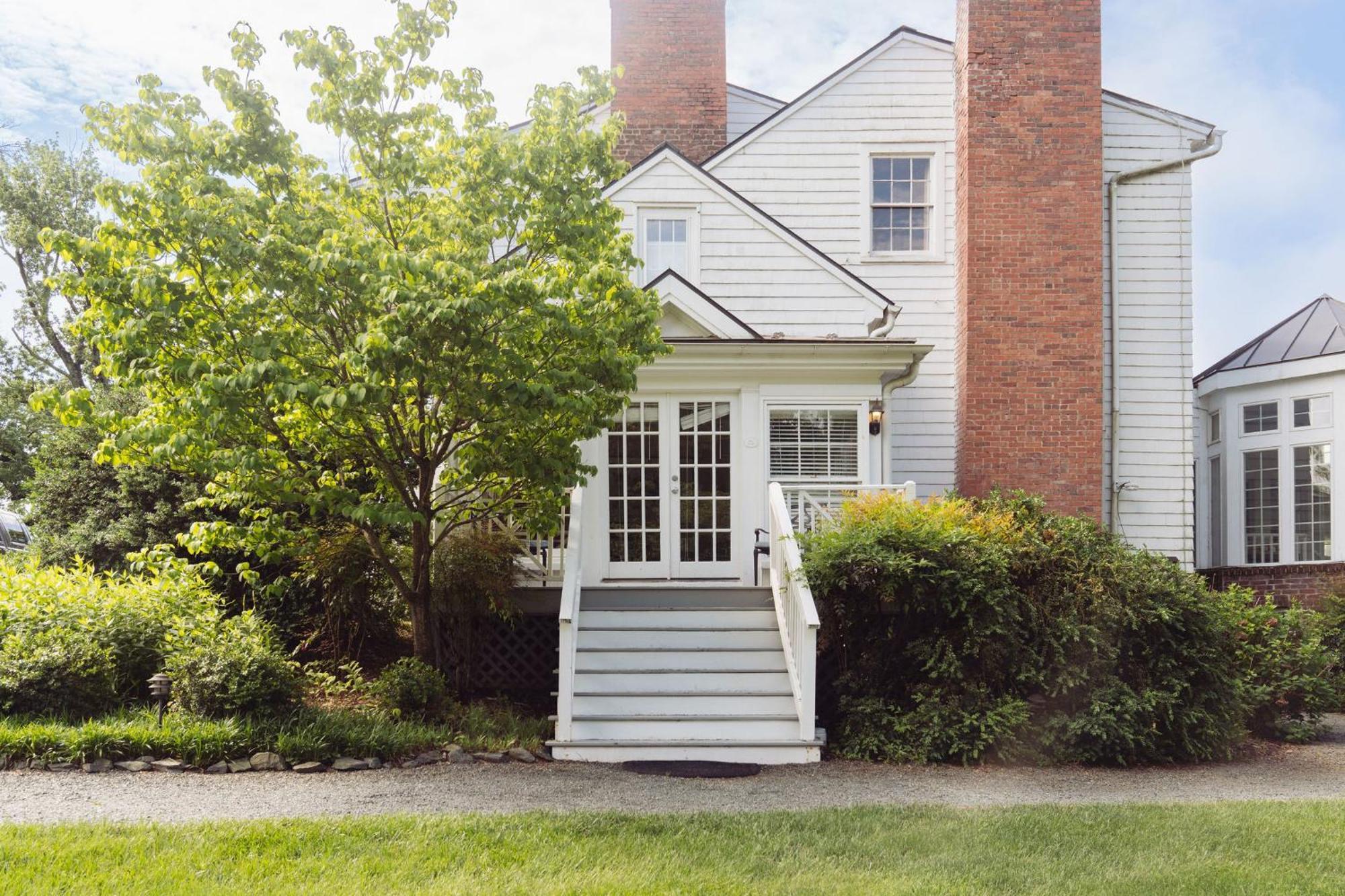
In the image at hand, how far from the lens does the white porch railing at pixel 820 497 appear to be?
390 inches

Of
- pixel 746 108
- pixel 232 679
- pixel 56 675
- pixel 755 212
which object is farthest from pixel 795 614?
pixel 746 108

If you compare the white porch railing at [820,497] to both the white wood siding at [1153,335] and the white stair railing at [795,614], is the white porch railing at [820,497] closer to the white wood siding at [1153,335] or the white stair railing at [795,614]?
the white stair railing at [795,614]

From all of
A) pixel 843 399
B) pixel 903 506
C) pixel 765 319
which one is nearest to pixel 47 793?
pixel 903 506

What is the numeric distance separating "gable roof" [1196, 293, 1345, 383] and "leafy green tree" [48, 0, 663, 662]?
33.8 ft

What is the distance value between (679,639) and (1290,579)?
858cm

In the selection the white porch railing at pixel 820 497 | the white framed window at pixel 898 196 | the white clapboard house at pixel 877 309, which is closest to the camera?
the white porch railing at pixel 820 497

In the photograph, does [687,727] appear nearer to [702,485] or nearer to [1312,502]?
[702,485]

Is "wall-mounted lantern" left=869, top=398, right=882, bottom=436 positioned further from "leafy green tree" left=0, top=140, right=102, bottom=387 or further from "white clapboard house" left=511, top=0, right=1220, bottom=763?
"leafy green tree" left=0, top=140, right=102, bottom=387

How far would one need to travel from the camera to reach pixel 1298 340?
576 inches

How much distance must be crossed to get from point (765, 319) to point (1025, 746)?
6.99 m

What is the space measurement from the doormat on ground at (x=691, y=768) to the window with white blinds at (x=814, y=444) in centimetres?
405

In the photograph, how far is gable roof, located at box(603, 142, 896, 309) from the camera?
1318 centimetres

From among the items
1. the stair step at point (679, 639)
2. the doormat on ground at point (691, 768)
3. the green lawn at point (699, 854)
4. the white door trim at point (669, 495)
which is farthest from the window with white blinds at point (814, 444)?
the green lawn at point (699, 854)

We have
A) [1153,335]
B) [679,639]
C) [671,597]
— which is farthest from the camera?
[1153,335]
